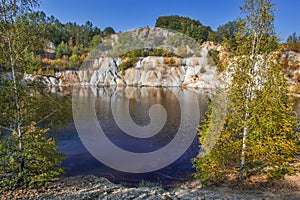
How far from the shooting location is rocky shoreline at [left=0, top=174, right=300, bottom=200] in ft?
28.3

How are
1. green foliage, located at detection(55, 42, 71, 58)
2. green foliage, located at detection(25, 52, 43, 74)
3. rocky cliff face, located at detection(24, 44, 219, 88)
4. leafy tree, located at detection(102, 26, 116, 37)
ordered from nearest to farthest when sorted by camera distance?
green foliage, located at detection(25, 52, 43, 74) → rocky cliff face, located at detection(24, 44, 219, 88) → green foliage, located at detection(55, 42, 71, 58) → leafy tree, located at detection(102, 26, 116, 37)

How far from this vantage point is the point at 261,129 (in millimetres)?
8688

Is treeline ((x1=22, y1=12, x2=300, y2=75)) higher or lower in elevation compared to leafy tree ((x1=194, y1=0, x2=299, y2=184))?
higher

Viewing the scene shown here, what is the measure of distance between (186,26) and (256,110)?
422 feet

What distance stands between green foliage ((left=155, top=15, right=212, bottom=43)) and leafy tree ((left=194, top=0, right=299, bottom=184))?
354 ft

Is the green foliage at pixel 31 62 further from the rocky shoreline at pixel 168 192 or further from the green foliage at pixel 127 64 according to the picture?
the green foliage at pixel 127 64

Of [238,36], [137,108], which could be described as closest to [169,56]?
[137,108]

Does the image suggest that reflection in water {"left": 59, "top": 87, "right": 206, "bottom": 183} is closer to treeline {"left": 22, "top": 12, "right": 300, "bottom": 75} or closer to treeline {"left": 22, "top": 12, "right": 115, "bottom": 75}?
treeline {"left": 22, "top": 12, "right": 115, "bottom": 75}

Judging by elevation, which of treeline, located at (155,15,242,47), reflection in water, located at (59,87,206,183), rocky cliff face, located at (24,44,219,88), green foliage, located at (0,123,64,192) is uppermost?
treeline, located at (155,15,242,47)

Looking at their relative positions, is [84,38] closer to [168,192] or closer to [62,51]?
[62,51]

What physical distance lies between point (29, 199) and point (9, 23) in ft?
24.5

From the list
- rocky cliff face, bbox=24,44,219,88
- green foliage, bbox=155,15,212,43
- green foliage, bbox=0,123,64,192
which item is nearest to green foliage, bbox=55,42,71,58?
rocky cliff face, bbox=24,44,219,88

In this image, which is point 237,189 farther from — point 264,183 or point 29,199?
point 29,199

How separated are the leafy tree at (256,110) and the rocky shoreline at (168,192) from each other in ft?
2.67
